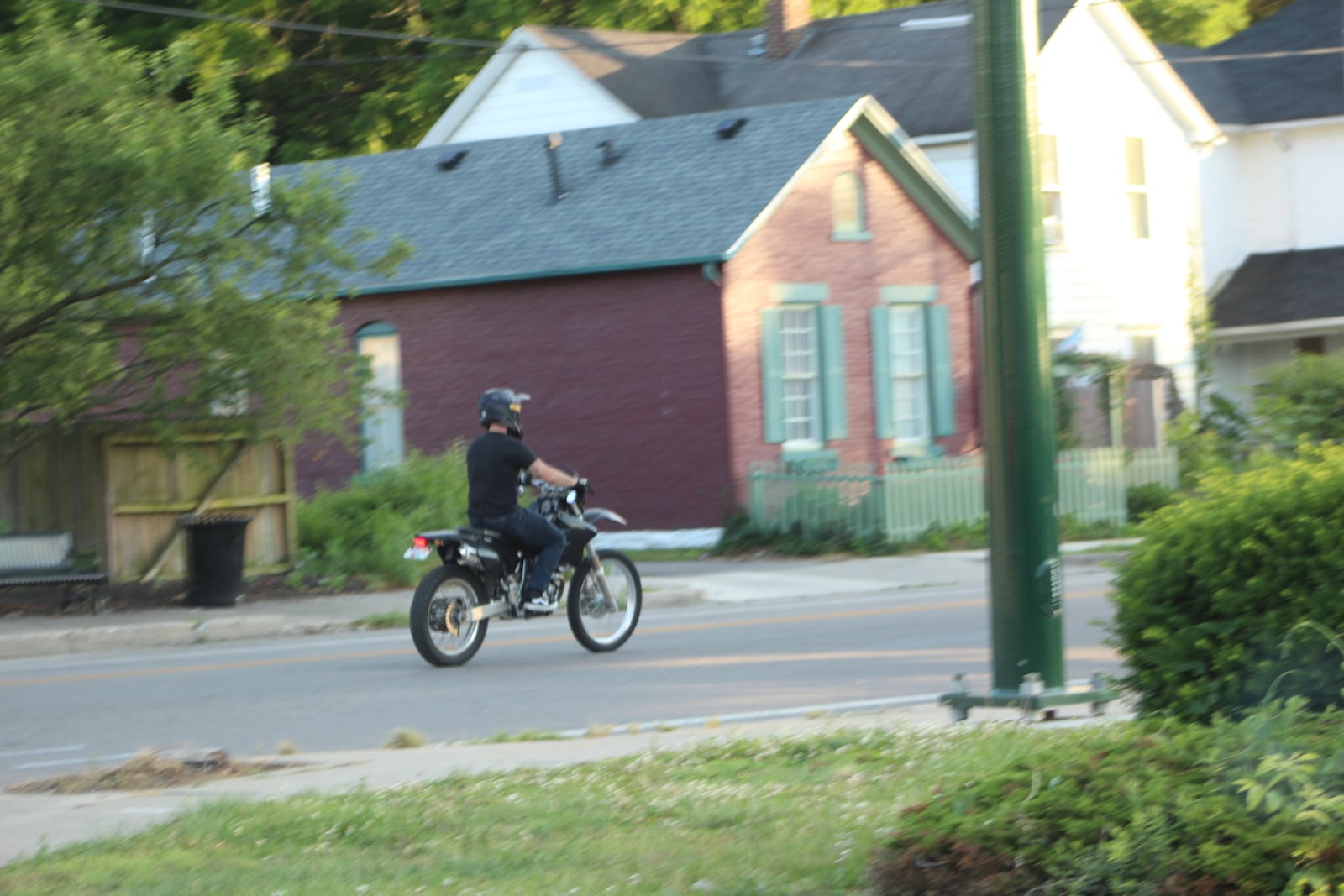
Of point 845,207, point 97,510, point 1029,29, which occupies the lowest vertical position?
point 97,510

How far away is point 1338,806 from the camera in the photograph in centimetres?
496

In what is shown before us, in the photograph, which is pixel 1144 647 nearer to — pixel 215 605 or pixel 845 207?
pixel 215 605

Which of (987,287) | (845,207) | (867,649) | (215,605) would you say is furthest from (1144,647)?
(845,207)

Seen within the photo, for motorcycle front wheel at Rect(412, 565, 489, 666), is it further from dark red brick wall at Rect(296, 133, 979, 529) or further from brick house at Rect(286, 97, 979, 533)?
dark red brick wall at Rect(296, 133, 979, 529)

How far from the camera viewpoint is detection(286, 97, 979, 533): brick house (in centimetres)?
2466

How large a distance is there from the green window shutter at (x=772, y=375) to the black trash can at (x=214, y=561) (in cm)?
856

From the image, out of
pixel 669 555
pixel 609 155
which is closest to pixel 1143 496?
pixel 669 555

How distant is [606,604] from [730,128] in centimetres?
1355

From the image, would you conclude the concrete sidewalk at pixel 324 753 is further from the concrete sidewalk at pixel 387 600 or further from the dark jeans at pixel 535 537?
the dark jeans at pixel 535 537

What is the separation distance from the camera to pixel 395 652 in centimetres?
1498

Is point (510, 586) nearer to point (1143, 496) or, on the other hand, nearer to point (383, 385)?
point (383, 385)

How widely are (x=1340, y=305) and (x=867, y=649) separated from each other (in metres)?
22.4

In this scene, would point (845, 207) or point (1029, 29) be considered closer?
point (1029, 29)

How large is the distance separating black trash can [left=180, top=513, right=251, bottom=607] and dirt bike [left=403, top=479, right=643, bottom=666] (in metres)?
5.30
